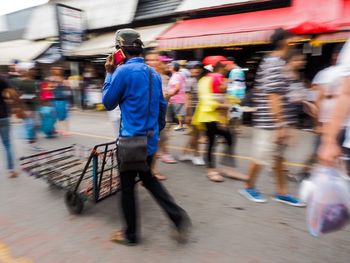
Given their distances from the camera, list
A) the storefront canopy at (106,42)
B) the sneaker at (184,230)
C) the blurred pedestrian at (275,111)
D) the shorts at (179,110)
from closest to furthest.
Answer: the sneaker at (184,230) < the blurred pedestrian at (275,111) < the shorts at (179,110) < the storefront canopy at (106,42)

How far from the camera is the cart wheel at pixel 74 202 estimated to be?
363cm

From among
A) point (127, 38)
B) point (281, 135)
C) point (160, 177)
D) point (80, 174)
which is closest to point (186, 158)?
point (160, 177)

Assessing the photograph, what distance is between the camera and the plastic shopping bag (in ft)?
7.13

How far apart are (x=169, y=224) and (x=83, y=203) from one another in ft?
3.08

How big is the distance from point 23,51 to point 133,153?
1720cm

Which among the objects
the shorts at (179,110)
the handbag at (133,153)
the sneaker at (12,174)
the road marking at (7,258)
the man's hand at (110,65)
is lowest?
the road marking at (7,258)

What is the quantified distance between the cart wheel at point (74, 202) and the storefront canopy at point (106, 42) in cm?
877

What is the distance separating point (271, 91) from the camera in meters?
3.56

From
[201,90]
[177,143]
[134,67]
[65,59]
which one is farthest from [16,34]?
[134,67]

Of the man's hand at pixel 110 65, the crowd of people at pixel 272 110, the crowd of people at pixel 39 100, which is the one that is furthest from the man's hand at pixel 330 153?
the crowd of people at pixel 39 100

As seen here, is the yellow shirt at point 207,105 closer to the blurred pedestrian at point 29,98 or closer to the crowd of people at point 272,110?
the crowd of people at point 272,110

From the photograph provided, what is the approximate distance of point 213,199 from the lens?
4.15 m

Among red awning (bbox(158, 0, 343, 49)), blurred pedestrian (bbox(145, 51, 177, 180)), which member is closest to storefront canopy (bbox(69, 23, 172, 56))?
red awning (bbox(158, 0, 343, 49))

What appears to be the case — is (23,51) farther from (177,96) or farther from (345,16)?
(345,16)
